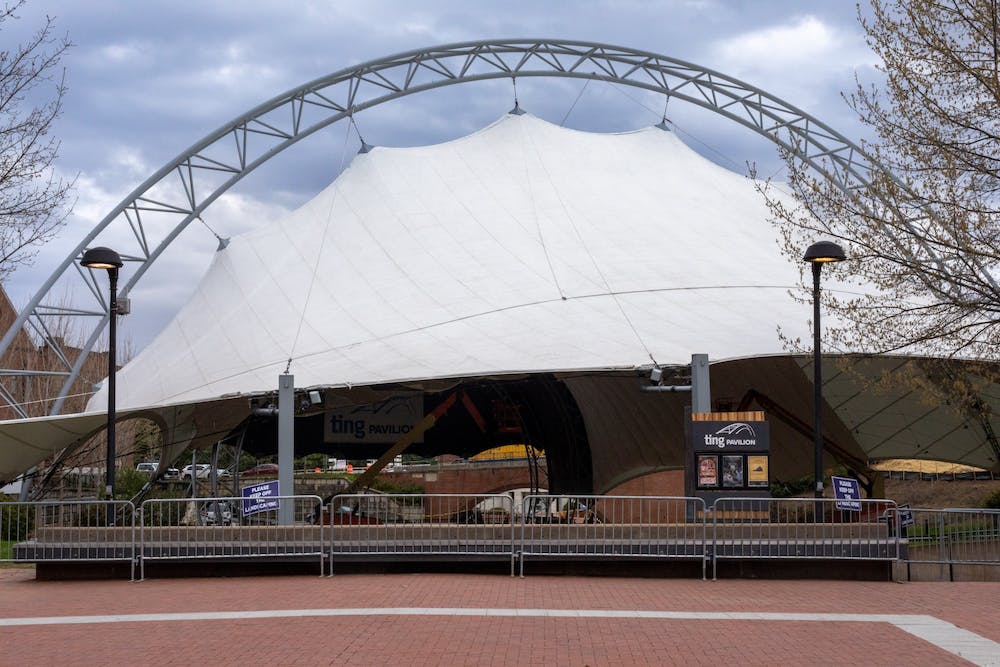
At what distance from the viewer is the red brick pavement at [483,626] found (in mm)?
8930

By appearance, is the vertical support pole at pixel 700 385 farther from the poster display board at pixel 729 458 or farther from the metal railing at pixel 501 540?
the metal railing at pixel 501 540

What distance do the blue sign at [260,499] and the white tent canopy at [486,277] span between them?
16.8 feet

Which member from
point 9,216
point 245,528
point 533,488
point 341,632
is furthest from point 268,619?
point 533,488

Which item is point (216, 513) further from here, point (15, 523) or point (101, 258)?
point (15, 523)

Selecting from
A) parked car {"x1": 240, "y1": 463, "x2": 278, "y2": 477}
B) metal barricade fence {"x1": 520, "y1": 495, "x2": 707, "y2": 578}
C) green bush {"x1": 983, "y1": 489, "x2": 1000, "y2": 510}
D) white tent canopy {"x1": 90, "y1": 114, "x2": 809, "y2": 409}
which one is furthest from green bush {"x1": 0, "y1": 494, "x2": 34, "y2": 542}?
parked car {"x1": 240, "y1": 463, "x2": 278, "y2": 477}

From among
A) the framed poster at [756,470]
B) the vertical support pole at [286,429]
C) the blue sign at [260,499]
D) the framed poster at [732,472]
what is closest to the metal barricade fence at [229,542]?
the blue sign at [260,499]

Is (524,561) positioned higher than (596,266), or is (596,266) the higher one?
(596,266)

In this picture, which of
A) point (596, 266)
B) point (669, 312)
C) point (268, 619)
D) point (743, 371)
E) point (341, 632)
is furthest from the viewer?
point (743, 371)

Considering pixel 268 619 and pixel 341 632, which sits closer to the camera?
pixel 341 632

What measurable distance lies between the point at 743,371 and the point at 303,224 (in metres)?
12.1

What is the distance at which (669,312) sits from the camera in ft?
78.7

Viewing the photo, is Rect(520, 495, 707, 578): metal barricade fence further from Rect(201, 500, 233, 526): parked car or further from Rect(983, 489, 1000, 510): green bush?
Rect(983, 489, 1000, 510): green bush

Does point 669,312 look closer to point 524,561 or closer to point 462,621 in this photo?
point 524,561

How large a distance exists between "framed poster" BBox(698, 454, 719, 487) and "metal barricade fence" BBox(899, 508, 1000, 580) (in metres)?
2.70
